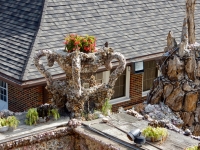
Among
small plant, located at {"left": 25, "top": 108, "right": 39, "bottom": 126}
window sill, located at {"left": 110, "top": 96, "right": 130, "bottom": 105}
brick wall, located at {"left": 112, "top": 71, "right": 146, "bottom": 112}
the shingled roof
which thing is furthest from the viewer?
brick wall, located at {"left": 112, "top": 71, "right": 146, "bottom": 112}

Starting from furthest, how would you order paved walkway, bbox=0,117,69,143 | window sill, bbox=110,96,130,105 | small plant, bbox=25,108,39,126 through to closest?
window sill, bbox=110,96,130,105
small plant, bbox=25,108,39,126
paved walkway, bbox=0,117,69,143

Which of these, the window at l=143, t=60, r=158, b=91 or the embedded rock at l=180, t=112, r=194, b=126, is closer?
the embedded rock at l=180, t=112, r=194, b=126

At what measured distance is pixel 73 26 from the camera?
62.3 ft

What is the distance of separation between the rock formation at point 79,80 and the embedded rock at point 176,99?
9.72ft

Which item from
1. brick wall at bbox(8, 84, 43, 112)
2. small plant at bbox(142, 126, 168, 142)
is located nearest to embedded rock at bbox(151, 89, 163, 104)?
brick wall at bbox(8, 84, 43, 112)

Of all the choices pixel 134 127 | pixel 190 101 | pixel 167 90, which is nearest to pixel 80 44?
pixel 134 127

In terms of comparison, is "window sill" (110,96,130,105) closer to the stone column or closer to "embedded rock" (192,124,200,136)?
"embedded rock" (192,124,200,136)

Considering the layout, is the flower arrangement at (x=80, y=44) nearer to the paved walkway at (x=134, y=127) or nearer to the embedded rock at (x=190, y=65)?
the paved walkway at (x=134, y=127)

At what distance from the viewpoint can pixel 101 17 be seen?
1986 cm

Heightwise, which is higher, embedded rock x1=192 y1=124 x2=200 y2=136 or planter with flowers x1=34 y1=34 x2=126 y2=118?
planter with flowers x1=34 y1=34 x2=126 y2=118

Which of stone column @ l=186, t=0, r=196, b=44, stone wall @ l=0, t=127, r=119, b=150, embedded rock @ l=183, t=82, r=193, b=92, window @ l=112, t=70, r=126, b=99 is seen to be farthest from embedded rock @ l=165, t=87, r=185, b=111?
window @ l=112, t=70, r=126, b=99

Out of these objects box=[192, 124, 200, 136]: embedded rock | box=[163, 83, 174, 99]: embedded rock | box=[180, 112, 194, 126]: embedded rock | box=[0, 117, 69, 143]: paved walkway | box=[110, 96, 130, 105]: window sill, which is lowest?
box=[192, 124, 200, 136]: embedded rock

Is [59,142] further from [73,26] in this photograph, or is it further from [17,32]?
[73,26]

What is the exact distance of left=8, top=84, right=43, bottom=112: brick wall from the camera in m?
17.5
